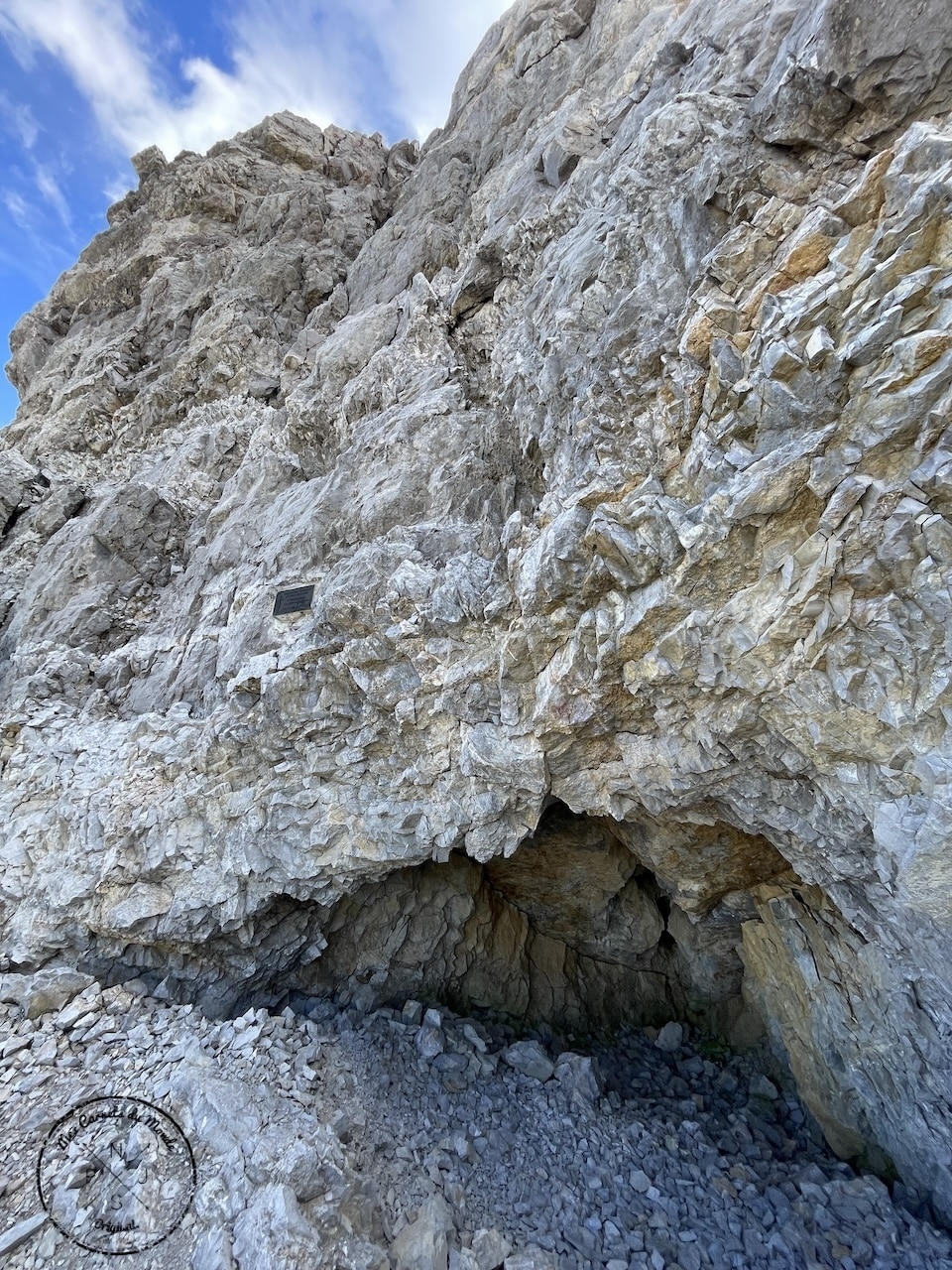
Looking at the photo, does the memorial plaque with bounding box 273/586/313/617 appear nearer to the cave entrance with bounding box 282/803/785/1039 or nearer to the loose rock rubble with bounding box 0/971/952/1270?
the cave entrance with bounding box 282/803/785/1039

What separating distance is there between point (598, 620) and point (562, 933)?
8.42 m

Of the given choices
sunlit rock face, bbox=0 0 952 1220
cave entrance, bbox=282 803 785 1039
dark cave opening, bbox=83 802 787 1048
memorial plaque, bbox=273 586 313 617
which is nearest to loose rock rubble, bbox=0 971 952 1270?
dark cave opening, bbox=83 802 787 1048

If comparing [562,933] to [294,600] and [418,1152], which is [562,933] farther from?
[294,600]

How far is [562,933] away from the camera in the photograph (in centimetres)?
1124

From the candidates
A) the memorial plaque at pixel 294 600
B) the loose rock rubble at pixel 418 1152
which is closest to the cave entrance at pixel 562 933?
the loose rock rubble at pixel 418 1152

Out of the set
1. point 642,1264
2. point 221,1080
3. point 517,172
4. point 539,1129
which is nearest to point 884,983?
point 642,1264

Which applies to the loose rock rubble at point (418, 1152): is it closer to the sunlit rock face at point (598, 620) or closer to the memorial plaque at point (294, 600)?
the sunlit rock face at point (598, 620)

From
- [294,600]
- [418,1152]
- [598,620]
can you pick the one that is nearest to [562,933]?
[418,1152]

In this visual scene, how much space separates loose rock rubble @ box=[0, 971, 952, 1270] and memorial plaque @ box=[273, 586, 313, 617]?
18.6 ft

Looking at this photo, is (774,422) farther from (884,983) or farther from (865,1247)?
(865,1247)

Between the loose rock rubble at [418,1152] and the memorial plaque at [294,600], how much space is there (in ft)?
18.6

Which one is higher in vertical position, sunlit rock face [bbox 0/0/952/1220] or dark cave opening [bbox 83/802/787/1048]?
sunlit rock face [bbox 0/0/952/1220]

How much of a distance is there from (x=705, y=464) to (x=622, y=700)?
261 centimetres

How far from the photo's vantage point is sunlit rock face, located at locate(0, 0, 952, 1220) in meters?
4.44
